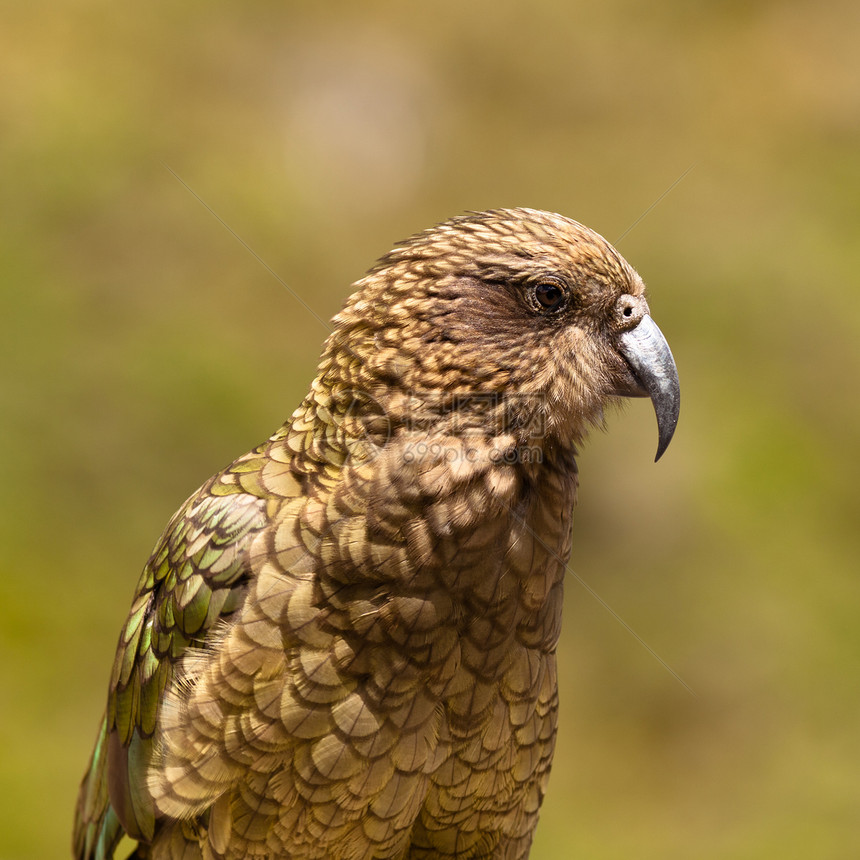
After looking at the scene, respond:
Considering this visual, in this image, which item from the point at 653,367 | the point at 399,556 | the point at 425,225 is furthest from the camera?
the point at 425,225

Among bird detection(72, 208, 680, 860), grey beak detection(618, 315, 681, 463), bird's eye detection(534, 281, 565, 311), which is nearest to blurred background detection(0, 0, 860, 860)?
bird detection(72, 208, 680, 860)

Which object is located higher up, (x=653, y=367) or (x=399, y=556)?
(x=653, y=367)

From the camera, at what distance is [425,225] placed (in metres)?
7.59

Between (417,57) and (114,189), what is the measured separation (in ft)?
9.59

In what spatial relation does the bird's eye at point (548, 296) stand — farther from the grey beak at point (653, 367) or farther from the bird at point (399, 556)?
the grey beak at point (653, 367)

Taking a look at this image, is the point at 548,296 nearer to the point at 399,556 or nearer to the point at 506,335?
the point at 506,335

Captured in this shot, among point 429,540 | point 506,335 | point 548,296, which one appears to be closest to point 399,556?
point 429,540

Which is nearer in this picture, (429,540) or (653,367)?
(429,540)

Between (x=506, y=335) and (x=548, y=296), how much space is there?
147 mm

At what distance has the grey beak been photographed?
2.40 metres

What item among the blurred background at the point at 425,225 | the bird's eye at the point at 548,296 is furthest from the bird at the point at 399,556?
the blurred background at the point at 425,225

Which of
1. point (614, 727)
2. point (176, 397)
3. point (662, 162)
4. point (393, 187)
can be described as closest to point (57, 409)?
point (176, 397)

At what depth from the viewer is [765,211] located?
322 inches

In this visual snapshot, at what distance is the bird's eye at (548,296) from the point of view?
2303 millimetres
